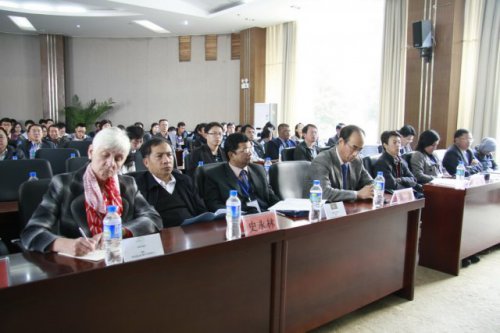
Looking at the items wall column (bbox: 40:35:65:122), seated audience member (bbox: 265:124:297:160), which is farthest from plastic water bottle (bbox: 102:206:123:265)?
wall column (bbox: 40:35:65:122)

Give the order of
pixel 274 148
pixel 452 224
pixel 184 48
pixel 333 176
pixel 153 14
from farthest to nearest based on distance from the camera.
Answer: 1. pixel 184 48
2. pixel 153 14
3. pixel 274 148
4. pixel 452 224
5. pixel 333 176

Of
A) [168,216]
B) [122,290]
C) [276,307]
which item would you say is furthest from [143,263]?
[168,216]

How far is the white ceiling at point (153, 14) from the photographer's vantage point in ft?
27.4

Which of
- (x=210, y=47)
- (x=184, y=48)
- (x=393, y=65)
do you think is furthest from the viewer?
(x=184, y=48)

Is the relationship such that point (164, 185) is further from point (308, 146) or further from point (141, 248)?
point (308, 146)

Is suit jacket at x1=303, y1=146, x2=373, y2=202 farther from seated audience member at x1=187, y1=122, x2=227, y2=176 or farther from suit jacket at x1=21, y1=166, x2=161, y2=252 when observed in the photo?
seated audience member at x1=187, y1=122, x2=227, y2=176

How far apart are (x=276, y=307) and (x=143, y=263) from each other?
74 cm

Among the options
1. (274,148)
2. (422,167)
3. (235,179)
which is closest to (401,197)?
(235,179)

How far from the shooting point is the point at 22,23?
9.80 meters

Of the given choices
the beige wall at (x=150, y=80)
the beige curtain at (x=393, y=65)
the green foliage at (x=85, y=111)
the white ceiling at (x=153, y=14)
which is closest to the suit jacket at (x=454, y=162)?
the beige curtain at (x=393, y=65)

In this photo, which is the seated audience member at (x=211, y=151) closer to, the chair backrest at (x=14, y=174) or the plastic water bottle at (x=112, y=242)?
the chair backrest at (x=14, y=174)

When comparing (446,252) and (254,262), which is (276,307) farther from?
(446,252)

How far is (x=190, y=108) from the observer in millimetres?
11633

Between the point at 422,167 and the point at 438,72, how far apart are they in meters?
3.33
